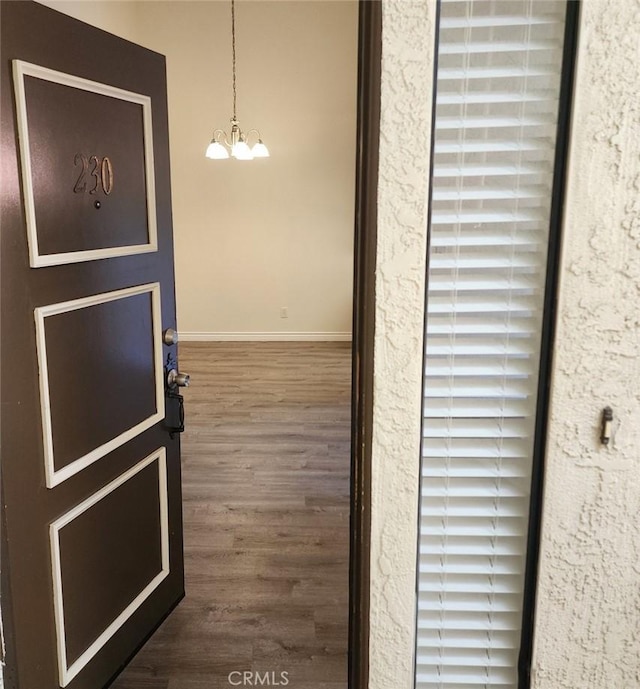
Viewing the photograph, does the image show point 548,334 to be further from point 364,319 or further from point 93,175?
point 93,175

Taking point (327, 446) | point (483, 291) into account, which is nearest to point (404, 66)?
point (483, 291)

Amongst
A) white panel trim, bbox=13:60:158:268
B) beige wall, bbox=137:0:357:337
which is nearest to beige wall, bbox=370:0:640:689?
white panel trim, bbox=13:60:158:268

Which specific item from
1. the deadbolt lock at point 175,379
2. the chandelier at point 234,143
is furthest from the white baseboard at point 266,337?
the deadbolt lock at point 175,379

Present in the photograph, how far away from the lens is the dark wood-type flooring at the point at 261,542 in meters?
2.24

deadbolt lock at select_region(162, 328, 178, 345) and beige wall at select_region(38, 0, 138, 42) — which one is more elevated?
beige wall at select_region(38, 0, 138, 42)

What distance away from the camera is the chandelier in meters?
5.61

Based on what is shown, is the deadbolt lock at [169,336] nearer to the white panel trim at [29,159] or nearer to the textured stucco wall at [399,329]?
the white panel trim at [29,159]

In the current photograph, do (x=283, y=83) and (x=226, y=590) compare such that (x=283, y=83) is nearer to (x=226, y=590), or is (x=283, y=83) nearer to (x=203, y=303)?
(x=203, y=303)

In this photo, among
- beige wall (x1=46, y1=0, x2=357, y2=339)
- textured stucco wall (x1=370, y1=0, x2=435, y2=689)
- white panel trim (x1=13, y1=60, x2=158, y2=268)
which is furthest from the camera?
beige wall (x1=46, y1=0, x2=357, y2=339)

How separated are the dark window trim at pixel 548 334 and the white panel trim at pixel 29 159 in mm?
1201

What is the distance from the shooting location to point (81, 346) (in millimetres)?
1798

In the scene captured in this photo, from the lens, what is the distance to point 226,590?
2.65 meters

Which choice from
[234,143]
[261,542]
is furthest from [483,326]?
[234,143]

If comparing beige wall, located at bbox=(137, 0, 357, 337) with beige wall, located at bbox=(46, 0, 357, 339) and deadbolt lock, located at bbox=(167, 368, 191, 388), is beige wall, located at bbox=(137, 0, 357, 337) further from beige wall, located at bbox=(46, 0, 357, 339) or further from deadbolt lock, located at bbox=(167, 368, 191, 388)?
deadbolt lock, located at bbox=(167, 368, 191, 388)
